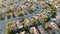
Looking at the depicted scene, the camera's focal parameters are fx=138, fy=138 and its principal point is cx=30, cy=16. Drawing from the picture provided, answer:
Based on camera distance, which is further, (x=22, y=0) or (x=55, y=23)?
(x=22, y=0)

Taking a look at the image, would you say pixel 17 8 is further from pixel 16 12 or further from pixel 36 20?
pixel 36 20

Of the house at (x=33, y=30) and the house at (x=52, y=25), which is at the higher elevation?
the house at (x=52, y=25)

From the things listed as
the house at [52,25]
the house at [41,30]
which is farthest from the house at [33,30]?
the house at [52,25]

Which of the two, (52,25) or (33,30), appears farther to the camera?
Result: (52,25)

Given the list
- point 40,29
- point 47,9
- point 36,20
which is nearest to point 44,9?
point 47,9

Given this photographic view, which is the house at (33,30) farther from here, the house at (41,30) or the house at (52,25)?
the house at (52,25)

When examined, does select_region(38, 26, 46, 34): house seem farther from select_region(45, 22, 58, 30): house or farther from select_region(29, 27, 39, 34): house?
select_region(45, 22, 58, 30): house

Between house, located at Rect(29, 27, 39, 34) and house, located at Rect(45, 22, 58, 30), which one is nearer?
house, located at Rect(29, 27, 39, 34)

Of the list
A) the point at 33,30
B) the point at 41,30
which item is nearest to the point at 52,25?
the point at 41,30

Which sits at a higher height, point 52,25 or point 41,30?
point 52,25

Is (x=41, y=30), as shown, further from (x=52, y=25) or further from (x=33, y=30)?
(x=52, y=25)

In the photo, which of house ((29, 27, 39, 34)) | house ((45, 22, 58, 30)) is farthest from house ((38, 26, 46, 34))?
house ((45, 22, 58, 30))
